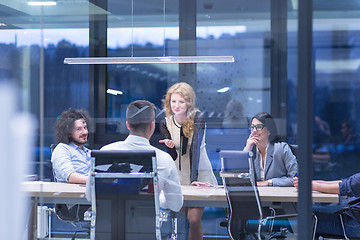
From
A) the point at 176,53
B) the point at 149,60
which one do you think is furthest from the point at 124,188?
the point at 176,53

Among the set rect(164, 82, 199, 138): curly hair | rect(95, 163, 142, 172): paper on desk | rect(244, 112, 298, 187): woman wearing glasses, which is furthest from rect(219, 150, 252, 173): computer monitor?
rect(95, 163, 142, 172): paper on desk

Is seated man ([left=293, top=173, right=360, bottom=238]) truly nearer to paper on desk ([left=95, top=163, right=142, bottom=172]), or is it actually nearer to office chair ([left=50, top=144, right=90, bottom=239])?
paper on desk ([left=95, top=163, right=142, bottom=172])

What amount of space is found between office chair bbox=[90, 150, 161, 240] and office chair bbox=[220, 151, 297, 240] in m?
0.72

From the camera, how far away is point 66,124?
4.89 metres

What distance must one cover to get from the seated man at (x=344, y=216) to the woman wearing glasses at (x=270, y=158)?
31cm

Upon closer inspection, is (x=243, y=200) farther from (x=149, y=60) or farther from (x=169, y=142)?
(x=149, y=60)

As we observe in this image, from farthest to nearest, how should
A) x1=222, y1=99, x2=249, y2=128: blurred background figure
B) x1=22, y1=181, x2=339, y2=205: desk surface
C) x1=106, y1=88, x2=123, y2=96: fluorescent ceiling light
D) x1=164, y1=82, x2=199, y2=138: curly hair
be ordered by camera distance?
x1=106, y1=88, x2=123, y2=96: fluorescent ceiling light
x1=222, y1=99, x2=249, y2=128: blurred background figure
x1=164, y1=82, x2=199, y2=138: curly hair
x1=22, y1=181, x2=339, y2=205: desk surface

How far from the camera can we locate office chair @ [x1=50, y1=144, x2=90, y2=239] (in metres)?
3.84

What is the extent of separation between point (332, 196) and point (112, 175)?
1693mm

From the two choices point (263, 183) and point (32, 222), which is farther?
point (263, 183)

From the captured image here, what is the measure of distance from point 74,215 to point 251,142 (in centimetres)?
171

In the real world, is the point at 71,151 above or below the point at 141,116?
below

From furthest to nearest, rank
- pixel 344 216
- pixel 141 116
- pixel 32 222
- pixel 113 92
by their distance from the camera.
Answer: pixel 113 92 < pixel 141 116 < pixel 344 216 < pixel 32 222

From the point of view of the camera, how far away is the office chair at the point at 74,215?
12.6 feet
